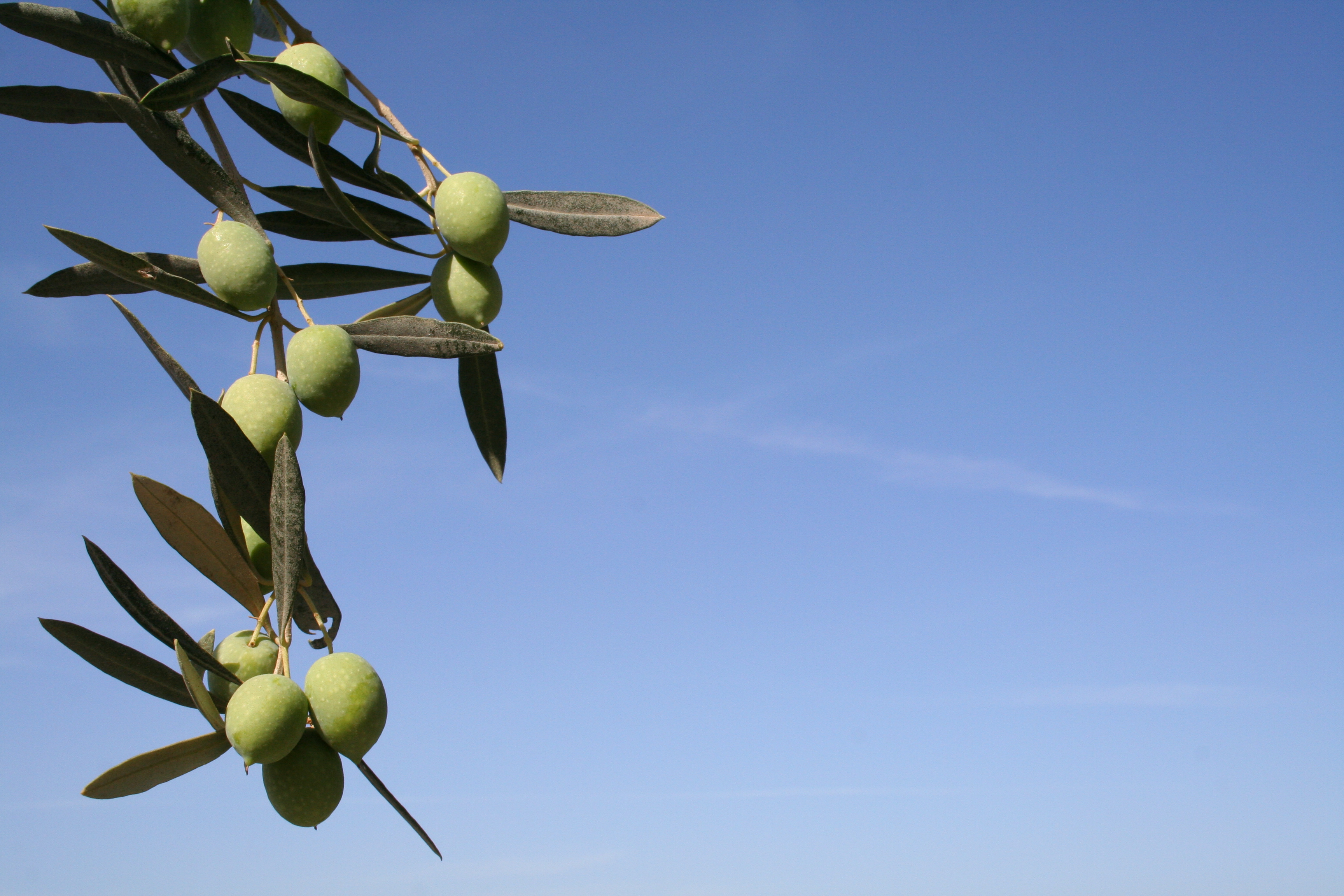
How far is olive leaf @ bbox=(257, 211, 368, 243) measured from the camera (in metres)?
1.55

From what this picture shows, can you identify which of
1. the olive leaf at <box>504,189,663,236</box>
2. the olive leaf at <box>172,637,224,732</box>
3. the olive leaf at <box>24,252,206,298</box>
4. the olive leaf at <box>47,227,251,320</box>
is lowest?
the olive leaf at <box>172,637,224,732</box>

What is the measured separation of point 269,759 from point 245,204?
665 millimetres

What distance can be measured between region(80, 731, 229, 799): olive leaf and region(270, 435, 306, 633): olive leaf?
13 centimetres

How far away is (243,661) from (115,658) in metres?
0.13

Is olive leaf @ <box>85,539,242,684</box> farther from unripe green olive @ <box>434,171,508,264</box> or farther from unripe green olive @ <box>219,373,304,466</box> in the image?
unripe green olive @ <box>434,171,508,264</box>

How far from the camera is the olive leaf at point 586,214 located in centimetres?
152

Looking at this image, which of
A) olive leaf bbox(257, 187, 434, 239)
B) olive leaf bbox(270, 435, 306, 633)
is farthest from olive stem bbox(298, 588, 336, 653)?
olive leaf bbox(257, 187, 434, 239)

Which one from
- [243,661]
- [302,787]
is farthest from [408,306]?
[302,787]

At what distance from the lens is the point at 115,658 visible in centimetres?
115

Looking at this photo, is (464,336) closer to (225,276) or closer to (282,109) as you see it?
(225,276)

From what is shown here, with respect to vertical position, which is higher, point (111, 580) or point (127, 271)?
point (127, 271)

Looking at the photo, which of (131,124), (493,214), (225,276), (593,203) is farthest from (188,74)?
(593,203)

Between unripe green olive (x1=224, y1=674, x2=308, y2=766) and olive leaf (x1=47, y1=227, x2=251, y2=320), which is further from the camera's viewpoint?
olive leaf (x1=47, y1=227, x2=251, y2=320)

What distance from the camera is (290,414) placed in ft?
3.91
